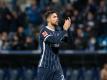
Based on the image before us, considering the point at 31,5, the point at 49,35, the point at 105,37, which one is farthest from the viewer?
the point at 31,5

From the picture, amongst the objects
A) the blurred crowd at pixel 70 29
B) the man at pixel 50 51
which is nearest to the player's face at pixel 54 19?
the man at pixel 50 51

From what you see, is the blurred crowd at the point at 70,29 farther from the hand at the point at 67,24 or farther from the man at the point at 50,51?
the hand at the point at 67,24

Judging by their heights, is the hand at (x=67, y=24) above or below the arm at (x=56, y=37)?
above

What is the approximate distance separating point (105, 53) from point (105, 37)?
0.49m

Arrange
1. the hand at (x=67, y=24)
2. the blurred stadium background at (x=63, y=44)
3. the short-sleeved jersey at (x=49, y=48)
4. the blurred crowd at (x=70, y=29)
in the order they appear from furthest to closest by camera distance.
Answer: the blurred crowd at (x=70, y=29), the blurred stadium background at (x=63, y=44), the short-sleeved jersey at (x=49, y=48), the hand at (x=67, y=24)

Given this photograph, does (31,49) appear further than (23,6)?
No

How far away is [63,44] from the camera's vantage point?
16.6 metres

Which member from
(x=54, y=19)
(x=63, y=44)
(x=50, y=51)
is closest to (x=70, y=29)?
(x=63, y=44)

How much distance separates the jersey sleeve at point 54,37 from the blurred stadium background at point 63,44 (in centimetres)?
691

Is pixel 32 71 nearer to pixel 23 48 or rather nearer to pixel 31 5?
pixel 23 48

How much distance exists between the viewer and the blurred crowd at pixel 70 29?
55.0 feet

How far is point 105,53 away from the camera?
653 inches

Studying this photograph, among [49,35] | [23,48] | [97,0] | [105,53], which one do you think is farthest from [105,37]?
[49,35]

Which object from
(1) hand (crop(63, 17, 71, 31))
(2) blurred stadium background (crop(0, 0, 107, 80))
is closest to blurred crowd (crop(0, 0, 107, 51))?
(2) blurred stadium background (crop(0, 0, 107, 80))
